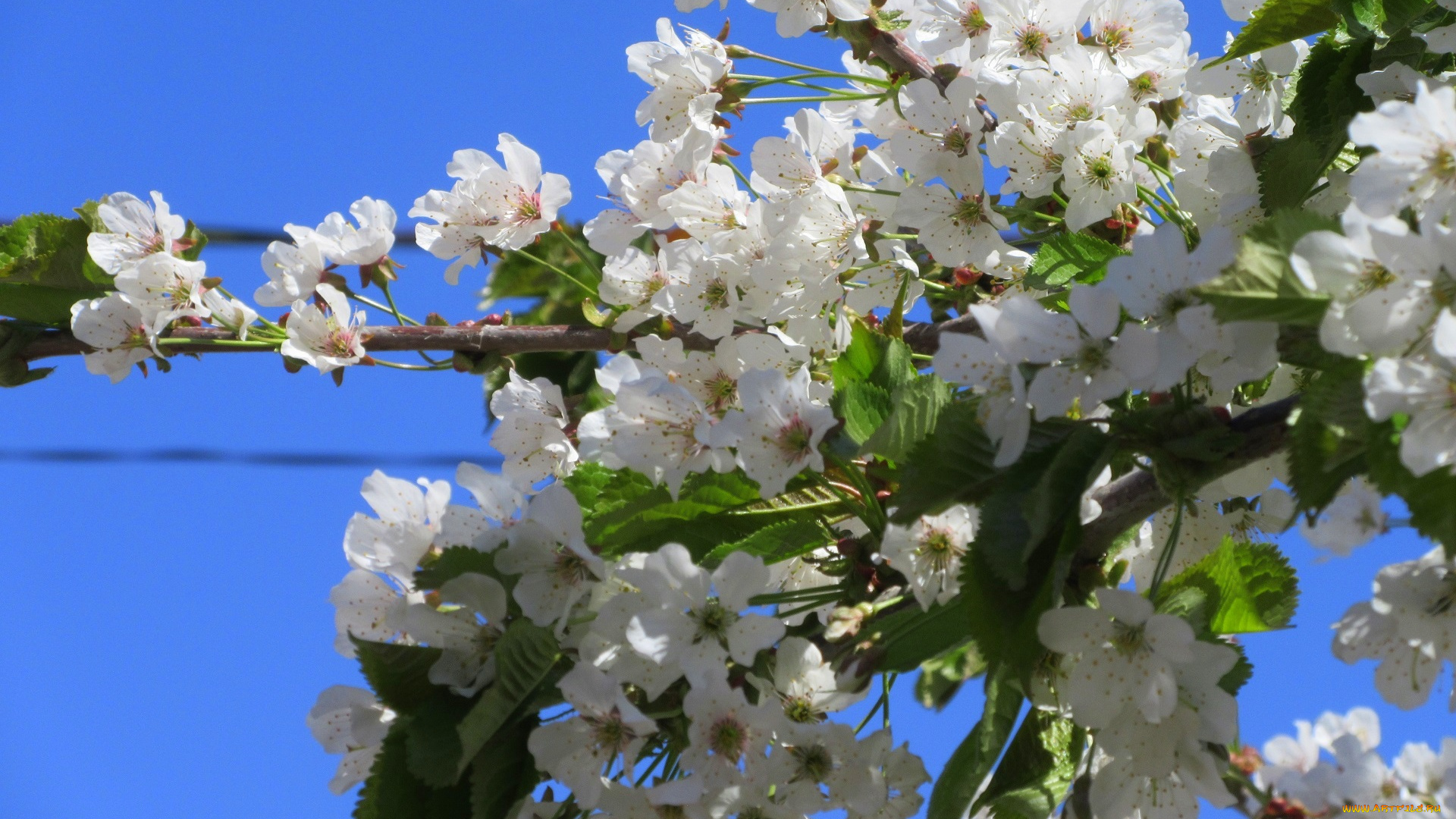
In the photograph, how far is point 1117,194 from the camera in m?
1.23

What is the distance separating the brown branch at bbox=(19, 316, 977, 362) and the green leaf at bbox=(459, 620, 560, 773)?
58cm

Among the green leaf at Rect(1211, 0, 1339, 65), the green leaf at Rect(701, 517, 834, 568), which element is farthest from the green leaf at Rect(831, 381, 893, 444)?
the green leaf at Rect(1211, 0, 1339, 65)

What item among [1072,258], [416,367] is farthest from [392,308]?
[1072,258]

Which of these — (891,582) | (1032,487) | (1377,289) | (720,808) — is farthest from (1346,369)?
(720,808)

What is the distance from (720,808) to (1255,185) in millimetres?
897

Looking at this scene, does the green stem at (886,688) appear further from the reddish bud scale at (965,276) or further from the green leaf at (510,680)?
the reddish bud scale at (965,276)

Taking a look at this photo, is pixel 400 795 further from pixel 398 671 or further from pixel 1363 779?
pixel 1363 779

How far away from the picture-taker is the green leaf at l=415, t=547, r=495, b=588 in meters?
0.96

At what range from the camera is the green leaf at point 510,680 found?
0.88 meters

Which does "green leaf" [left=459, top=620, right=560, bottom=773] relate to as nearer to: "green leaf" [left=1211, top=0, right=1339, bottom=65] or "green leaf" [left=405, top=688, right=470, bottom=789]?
"green leaf" [left=405, top=688, right=470, bottom=789]

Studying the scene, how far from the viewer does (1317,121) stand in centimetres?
116

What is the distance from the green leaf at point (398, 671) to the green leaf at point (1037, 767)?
540 millimetres

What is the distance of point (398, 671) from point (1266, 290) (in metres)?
0.73

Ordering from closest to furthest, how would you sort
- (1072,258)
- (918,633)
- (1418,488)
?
(1418,488)
(918,633)
(1072,258)
